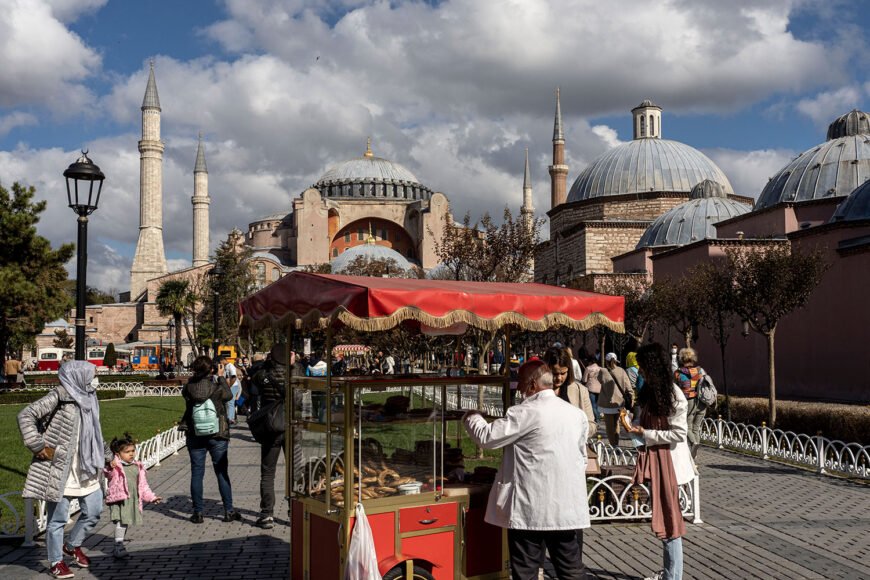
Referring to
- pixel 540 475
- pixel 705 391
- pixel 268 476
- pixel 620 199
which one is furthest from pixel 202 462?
pixel 620 199

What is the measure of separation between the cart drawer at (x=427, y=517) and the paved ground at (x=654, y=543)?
5.17 ft

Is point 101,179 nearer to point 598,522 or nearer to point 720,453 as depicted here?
point 598,522

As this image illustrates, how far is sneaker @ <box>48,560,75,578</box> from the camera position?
5.91 m

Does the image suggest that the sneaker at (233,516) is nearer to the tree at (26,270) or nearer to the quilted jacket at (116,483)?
the quilted jacket at (116,483)

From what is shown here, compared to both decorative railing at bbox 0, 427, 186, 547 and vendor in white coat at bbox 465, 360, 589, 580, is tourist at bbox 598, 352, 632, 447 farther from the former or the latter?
vendor in white coat at bbox 465, 360, 589, 580

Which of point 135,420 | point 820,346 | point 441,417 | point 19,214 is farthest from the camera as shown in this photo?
point 19,214

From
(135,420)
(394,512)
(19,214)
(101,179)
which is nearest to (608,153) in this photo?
(19,214)

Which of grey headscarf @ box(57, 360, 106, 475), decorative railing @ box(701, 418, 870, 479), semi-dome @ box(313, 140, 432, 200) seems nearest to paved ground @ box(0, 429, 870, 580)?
decorative railing @ box(701, 418, 870, 479)

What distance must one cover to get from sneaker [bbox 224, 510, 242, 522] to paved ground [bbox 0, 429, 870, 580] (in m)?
0.09

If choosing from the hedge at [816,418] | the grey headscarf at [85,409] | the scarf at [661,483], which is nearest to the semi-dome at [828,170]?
the hedge at [816,418]

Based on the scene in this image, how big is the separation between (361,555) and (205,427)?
11.9ft

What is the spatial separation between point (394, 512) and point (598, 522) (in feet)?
11.4

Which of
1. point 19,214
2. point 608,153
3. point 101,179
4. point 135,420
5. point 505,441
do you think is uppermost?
point 608,153

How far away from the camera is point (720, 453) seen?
42.2 ft
